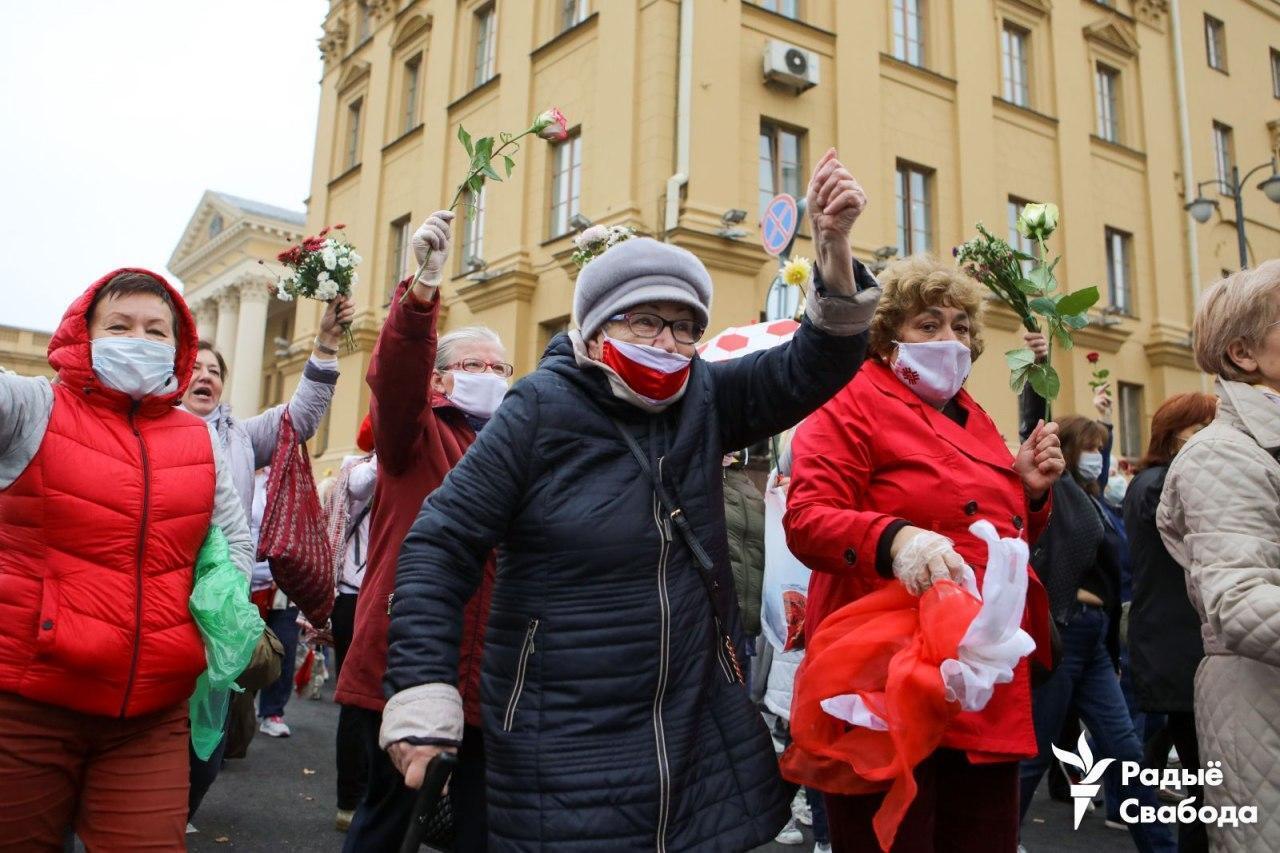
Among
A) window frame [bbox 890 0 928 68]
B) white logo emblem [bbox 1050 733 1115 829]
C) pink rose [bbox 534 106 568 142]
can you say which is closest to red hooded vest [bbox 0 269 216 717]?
pink rose [bbox 534 106 568 142]

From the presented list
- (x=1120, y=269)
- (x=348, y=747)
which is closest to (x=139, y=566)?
(x=348, y=747)

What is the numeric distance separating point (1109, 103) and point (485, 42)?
1301cm

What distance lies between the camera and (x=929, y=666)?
210 cm

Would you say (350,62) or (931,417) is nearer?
(931,417)

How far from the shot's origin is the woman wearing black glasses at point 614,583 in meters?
1.99

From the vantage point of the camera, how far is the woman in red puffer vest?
2465 millimetres

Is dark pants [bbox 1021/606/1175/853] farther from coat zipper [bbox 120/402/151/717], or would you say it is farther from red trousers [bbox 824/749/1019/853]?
coat zipper [bbox 120/402/151/717]

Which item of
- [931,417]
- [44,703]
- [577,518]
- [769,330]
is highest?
[769,330]

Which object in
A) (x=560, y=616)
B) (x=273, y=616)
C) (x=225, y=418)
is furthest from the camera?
(x=273, y=616)

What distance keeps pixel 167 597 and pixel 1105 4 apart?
22903 mm

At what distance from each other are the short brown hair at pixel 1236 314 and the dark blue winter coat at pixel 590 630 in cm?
112

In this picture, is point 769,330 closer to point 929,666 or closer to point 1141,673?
point 1141,673

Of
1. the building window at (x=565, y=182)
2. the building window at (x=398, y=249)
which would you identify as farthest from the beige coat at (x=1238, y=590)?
the building window at (x=398, y=249)

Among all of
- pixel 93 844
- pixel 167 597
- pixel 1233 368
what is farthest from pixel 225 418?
pixel 1233 368
